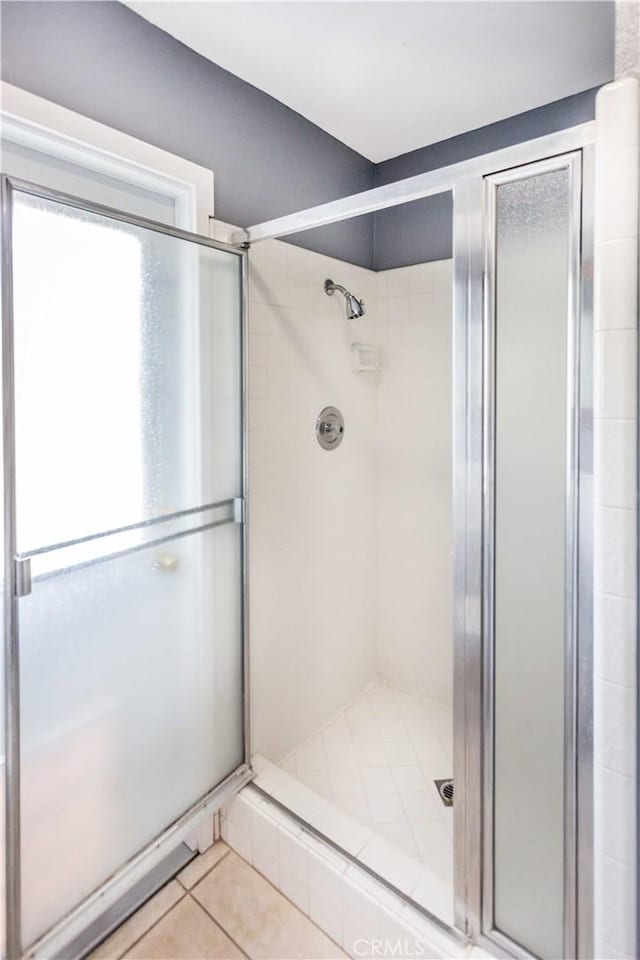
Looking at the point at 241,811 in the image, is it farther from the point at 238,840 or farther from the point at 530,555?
the point at 530,555

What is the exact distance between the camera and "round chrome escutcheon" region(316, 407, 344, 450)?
2156 mm

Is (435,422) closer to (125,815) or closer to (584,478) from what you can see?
(584,478)

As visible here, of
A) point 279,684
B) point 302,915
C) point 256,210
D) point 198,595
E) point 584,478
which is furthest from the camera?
point 279,684

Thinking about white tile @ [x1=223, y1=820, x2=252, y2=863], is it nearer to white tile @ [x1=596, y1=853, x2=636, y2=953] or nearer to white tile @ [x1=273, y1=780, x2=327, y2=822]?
white tile @ [x1=273, y1=780, x2=327, y2=822]

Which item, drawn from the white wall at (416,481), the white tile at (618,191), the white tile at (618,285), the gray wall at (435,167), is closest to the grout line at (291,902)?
the white wall at (416,481)

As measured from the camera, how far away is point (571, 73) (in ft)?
5.54

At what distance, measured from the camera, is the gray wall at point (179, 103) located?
Result: 1229mm

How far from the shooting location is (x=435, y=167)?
219 centimetres

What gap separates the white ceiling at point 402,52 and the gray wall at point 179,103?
6cm

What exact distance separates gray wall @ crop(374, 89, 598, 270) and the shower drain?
2.10 m

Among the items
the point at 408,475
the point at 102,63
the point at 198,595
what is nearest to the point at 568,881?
the point at 198,595

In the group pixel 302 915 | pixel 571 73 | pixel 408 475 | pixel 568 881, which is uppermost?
pixel 571 73

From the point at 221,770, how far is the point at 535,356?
156 centimetres

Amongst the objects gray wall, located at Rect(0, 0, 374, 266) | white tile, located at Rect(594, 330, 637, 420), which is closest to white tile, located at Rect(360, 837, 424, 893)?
white tile, located at Rect(594, 330, 637, 420)
